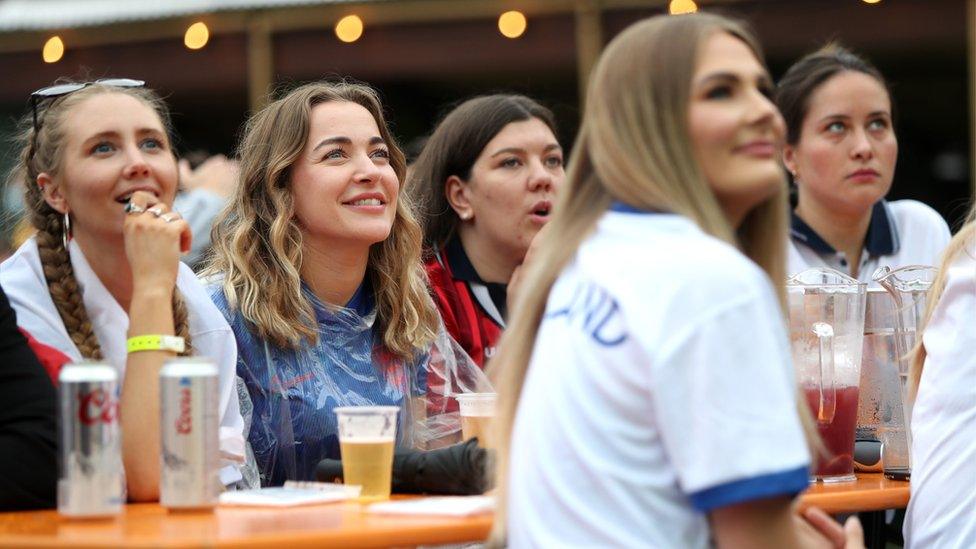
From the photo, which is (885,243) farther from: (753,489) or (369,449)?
(753,489)

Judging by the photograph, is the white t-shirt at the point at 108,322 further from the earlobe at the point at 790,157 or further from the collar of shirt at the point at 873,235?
the earlobe at the point at 790,157

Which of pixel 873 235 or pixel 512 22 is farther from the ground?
pixel 512 22

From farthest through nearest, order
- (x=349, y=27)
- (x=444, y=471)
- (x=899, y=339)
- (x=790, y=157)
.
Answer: (x=349, y=27) → (x=790, y=157) → (x=899, y=339) → (x=444, y=471)

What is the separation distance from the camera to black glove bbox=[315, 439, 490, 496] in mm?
2422

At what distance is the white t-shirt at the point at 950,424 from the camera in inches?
103

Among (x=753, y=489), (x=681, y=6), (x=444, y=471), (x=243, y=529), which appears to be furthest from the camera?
(x=681, y=6)

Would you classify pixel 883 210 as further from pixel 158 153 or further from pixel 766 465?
pixel 766 465

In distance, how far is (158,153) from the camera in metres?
2.87

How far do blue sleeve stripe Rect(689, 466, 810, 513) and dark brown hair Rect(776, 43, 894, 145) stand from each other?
281 centimetres

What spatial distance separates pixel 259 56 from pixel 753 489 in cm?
681

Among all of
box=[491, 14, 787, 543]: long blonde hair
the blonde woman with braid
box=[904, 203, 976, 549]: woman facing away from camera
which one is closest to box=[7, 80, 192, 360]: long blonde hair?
the blonde woman with braid

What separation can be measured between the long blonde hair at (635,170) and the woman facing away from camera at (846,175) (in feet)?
7.58

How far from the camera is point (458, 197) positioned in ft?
13.0

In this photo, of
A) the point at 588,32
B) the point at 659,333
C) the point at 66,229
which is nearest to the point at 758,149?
the point at 659,333
